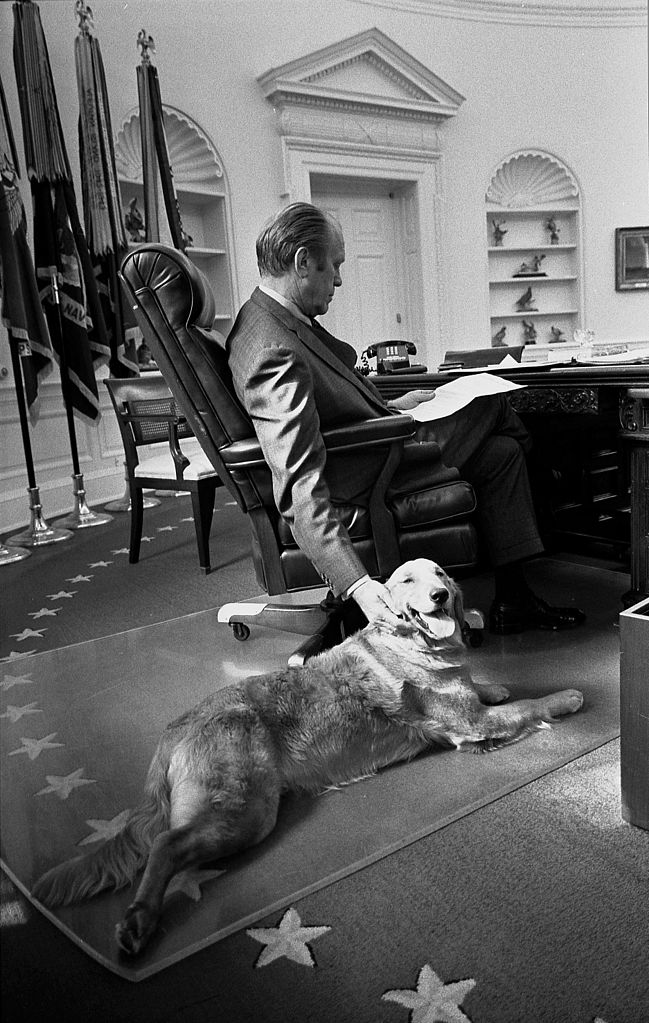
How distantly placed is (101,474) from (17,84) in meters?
2.24

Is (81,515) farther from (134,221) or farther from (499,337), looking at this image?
(499,337)

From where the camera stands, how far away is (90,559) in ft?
9.18

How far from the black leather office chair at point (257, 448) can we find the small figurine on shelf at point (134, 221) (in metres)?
1.21

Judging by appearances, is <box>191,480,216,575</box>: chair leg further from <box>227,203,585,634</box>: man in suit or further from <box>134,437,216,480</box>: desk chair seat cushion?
<box>227,203,585,634</box>: man in suit

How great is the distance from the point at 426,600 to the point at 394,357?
173 cm

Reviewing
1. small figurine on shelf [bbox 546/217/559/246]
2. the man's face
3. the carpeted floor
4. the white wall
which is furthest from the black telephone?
small figurine on shelf [bbox 546/217/559/246]

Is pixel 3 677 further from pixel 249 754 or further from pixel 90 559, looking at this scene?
pixel 90 559

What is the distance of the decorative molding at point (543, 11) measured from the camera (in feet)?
11.1

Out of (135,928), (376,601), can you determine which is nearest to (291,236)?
(376,601)

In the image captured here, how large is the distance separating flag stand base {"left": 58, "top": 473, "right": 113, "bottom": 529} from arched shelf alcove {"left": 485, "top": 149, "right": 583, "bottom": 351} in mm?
3745

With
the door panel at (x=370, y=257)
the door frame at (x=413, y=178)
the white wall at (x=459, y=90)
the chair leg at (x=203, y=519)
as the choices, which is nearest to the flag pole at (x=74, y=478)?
the white wall at (x=459, y=90)

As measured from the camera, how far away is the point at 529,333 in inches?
229

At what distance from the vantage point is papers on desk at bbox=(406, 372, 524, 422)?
169cm

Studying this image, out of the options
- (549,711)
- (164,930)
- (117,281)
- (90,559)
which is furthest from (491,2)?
(164,930)
